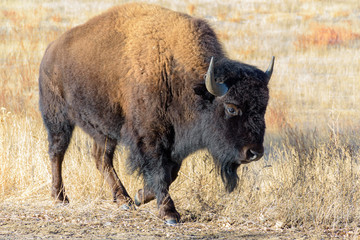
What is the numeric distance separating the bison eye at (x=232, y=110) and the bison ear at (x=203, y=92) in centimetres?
24

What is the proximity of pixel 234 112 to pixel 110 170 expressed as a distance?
2.31 metres

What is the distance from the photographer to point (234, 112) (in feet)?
17.8

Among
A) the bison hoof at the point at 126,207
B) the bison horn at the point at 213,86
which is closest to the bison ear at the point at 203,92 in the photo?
the bison horn at the point at 213,86

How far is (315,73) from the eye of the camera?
16938 millimetres

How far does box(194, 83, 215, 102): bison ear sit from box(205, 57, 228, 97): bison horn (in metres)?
0.15

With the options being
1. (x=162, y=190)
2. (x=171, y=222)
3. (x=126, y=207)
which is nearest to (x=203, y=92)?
(x=162, y=190)

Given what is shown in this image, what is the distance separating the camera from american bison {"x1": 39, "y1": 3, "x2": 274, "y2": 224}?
5445mm

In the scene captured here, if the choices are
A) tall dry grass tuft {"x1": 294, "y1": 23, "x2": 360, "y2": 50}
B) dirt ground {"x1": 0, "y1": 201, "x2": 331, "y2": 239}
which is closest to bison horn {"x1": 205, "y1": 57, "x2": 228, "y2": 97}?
dirt ground {"x1": 0, "y1": 201, "x2": 331, "y2": 239}

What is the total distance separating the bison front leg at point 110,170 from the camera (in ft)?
21.5

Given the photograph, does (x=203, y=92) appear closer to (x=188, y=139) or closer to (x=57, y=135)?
(x=188, y=139)

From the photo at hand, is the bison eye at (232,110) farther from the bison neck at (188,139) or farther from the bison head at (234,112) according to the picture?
the bison neck at (188,139)

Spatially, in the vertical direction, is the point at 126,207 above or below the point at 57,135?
below

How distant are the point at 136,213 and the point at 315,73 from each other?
1219 centimetres

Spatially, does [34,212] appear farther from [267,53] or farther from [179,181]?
[267,53]
